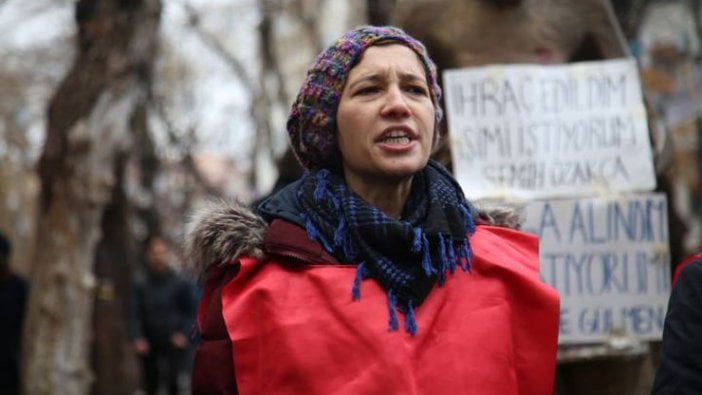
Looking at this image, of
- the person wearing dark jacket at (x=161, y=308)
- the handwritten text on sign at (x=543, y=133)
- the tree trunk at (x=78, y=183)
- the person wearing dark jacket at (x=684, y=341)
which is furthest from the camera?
the person wearing dark jacket at (x=161, y=308)

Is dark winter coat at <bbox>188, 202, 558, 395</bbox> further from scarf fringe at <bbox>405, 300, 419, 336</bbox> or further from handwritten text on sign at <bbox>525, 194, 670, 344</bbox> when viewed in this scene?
handwritten text on sign at <bbox>525, 194, 670, 344</bbox>

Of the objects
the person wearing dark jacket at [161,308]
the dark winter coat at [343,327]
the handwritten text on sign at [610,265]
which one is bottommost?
the person wearing dark jacket at [161,308]

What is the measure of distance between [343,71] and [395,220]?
1.39ft

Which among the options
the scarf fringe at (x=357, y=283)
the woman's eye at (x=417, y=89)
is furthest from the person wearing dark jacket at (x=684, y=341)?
the woman's eye at (x=417, y=89)

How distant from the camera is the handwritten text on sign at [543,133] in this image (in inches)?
195

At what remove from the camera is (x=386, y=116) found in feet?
10.5

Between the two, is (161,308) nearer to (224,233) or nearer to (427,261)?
(224,233)

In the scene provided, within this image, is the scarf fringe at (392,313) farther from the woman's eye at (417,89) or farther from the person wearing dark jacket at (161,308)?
the person wearing dark jacket at (161,308)

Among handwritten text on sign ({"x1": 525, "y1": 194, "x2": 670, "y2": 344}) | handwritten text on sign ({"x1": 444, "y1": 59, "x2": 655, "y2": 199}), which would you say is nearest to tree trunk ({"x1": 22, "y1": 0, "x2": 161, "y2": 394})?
handwritten text on sign ({"x1": 444, "y1": 59, "x2": 655, "y2": 199})

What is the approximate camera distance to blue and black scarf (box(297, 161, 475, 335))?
10.1 feet

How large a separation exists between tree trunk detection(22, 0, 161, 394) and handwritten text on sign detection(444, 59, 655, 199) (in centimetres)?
457

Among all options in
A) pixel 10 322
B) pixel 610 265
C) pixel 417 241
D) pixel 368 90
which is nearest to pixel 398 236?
pixel 417 241

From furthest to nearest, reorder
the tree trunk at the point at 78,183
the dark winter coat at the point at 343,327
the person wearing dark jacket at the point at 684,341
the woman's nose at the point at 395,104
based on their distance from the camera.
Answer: the tree trunk at the point at 78,183
the woman's nose at the point at 395,104
the dark winter coat at the point at 343,327
the person wearing dark jacket at the point at 684,341

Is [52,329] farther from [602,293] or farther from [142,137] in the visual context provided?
[142,137]
